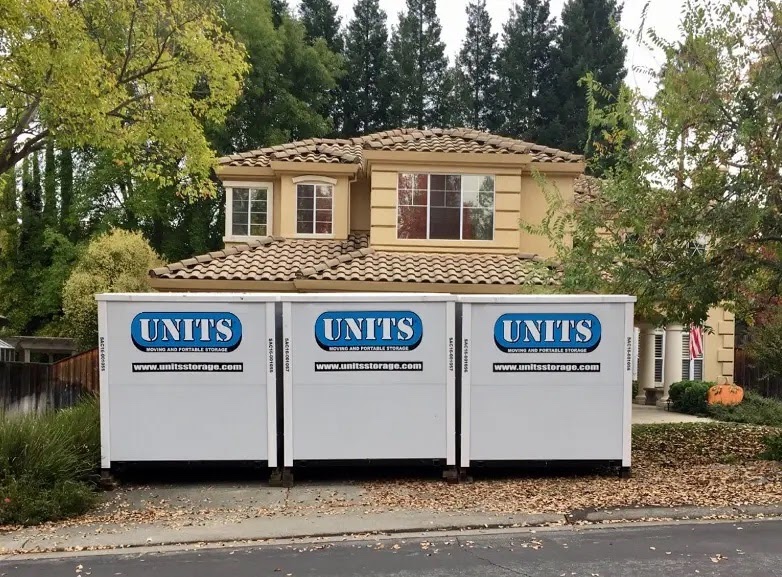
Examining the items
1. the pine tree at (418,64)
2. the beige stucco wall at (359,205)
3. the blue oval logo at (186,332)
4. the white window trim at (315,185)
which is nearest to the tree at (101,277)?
the white window trim at (315,185)

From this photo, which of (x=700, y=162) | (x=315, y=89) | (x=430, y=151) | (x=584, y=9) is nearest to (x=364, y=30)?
(x=315, y=89)

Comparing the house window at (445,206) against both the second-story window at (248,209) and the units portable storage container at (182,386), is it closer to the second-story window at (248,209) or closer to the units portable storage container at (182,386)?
the second-story window at (248,209)

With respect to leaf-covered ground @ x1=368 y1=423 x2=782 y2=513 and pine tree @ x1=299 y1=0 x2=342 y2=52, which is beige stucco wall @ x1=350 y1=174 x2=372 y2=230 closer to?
leaf-covered ground @ x1=368 y1=423 x2=782 y2=513

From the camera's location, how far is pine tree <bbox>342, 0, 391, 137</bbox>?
39375 millimetres

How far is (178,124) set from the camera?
37.8 feet

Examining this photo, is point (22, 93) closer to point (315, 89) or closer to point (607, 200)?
point (607, 200)

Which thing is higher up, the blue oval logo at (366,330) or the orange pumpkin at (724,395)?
the blue oval logo at (366,330)

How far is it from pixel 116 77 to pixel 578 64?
32.6 meters

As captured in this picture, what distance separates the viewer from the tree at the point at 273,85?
28812mm

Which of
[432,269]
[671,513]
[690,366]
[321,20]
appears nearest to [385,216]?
A: [432,269]

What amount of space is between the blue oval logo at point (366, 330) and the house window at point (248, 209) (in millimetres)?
9980

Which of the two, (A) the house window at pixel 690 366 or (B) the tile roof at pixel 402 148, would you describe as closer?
(B) the tile roof at pixel 402 148

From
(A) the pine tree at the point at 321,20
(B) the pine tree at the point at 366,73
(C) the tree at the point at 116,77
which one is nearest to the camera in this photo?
(C) the tree at the point at 116,77

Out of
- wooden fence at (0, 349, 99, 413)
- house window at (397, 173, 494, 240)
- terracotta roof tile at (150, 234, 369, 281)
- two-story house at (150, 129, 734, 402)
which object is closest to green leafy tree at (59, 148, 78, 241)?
two-story house at (150, 129, 734, 402)
